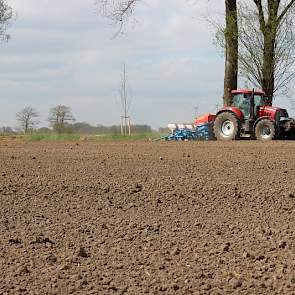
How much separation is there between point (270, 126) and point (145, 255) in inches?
635

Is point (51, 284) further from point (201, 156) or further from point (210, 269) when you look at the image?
point (201, 156)

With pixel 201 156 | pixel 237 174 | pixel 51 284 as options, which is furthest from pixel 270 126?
pixel 51 284

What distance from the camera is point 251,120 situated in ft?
68.8

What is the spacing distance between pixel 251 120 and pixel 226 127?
839 mm

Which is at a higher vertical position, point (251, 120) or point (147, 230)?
point (251, 120)

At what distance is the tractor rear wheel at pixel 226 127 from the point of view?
68.3 feet

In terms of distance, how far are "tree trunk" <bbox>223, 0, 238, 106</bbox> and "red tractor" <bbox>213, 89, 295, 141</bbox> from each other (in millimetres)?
1327

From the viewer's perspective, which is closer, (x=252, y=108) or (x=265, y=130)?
(x=265, y=130)

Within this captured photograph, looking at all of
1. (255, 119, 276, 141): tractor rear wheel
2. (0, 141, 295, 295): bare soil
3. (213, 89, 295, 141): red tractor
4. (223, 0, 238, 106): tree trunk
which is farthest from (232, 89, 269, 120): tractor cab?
(0, 141, 295, 295): bare soil

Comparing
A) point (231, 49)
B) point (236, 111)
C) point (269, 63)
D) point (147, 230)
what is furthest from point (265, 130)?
point (147, 230)

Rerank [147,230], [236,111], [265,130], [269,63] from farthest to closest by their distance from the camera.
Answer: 1. [269,63]
2. [236,111]
3. [265,130]
4. [147,230]

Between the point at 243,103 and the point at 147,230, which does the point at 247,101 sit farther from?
the point at 147,230

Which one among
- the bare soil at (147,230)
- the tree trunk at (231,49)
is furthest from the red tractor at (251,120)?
the bare soil at (147,230)

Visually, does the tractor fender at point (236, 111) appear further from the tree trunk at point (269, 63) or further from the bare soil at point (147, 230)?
the bare soil at point (147, 230)
